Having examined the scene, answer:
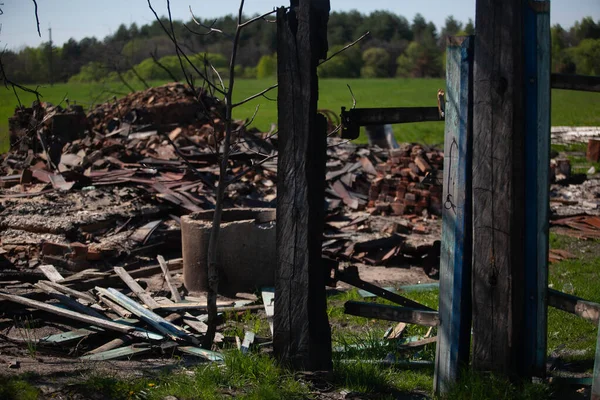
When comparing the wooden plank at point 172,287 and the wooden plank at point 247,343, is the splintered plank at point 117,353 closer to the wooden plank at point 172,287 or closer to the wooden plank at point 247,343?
the wooden plank at point 247,343

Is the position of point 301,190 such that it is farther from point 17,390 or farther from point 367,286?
point 17,390

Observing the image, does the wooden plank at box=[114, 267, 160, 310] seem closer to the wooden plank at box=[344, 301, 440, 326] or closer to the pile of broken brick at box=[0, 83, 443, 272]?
the pile of broken brick at box=[0, 83, 443, 272]

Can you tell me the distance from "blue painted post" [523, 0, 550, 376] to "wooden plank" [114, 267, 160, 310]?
13.2 feet

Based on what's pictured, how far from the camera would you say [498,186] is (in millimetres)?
3719

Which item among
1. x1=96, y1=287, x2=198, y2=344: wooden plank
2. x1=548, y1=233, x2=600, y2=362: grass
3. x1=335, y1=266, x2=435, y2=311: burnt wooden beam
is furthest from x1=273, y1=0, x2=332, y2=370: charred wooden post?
x1=548, y1=233, x2=600, y2=362: grass

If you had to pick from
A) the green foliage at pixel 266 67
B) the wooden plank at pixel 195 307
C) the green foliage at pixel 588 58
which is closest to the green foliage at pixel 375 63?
the green foliage at pixel 266 67

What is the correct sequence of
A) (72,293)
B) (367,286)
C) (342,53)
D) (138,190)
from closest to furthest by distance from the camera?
(367,286), (72,293), (138,190), (342,53)

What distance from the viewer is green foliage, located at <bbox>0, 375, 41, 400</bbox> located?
379 centimetres

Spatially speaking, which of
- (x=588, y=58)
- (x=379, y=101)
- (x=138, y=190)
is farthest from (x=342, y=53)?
(x=138, y=190)

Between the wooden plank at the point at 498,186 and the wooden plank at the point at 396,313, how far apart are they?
360 millimetres

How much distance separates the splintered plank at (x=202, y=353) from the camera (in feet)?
16.4

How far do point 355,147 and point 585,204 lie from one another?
20.6ft

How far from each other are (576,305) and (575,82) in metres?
1.30

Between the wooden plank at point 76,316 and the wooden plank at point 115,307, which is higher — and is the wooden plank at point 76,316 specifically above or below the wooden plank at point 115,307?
above
